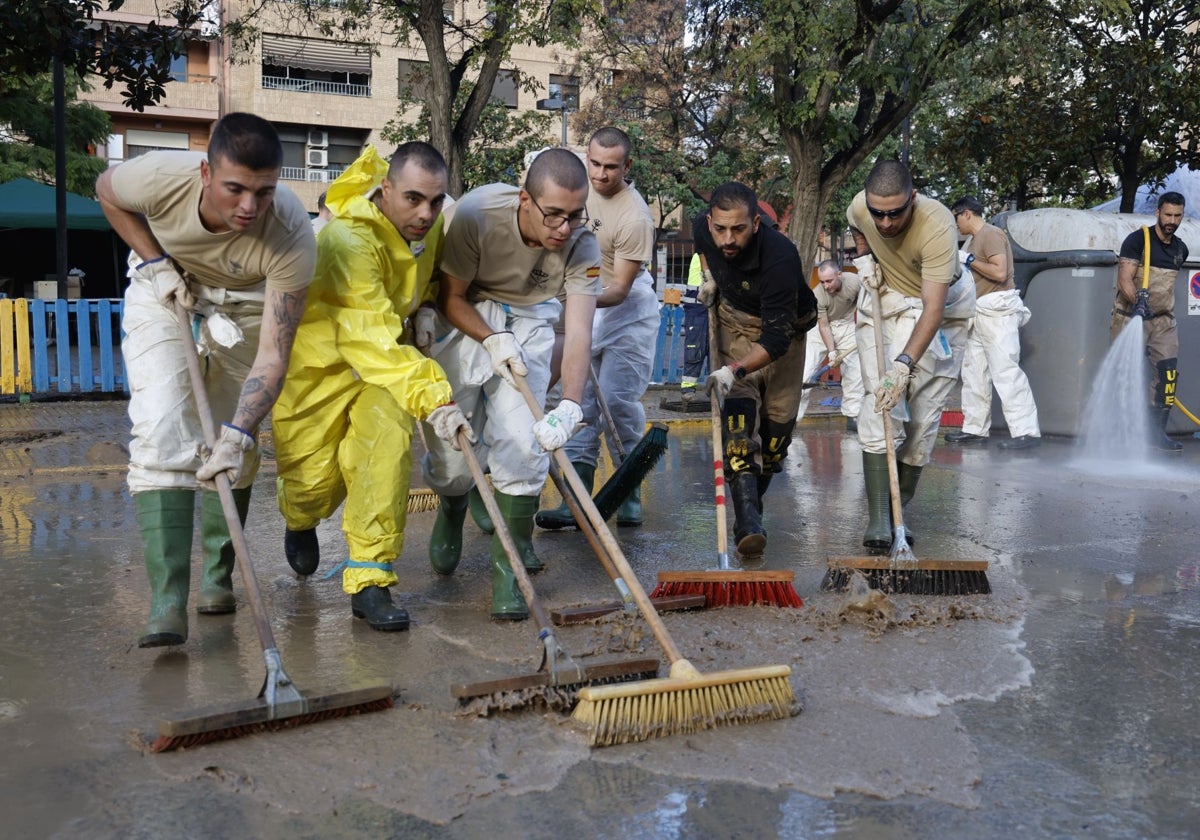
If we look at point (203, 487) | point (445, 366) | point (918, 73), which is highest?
point (918, 73)

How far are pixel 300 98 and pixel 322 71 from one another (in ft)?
3.99

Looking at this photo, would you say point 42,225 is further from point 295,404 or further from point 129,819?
point 129,819

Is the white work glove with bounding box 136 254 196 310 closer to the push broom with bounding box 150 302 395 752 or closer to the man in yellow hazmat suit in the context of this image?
the man in yellow hazmat suit

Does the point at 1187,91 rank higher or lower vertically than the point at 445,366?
higher

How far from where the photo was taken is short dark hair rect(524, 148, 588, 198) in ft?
14.0

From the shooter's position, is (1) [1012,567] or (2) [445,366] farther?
(1) [1012,567]

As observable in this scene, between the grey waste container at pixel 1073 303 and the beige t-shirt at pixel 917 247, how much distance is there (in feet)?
15.0

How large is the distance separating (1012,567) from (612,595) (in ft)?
6.02

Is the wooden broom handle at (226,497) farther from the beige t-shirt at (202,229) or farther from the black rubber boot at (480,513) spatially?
the black rubber boot at (480,513)

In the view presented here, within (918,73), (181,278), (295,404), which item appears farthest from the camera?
(918,73)

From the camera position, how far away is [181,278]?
401 cm

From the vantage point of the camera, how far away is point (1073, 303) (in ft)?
32.8

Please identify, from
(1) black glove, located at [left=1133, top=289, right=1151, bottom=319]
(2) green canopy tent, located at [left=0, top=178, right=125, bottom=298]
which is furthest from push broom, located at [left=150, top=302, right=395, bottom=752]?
(2) green canopy tent, located at [left=0, top=178, right=125, bottom=298]

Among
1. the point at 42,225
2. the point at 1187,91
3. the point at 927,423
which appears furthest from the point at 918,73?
the point at 42,225
